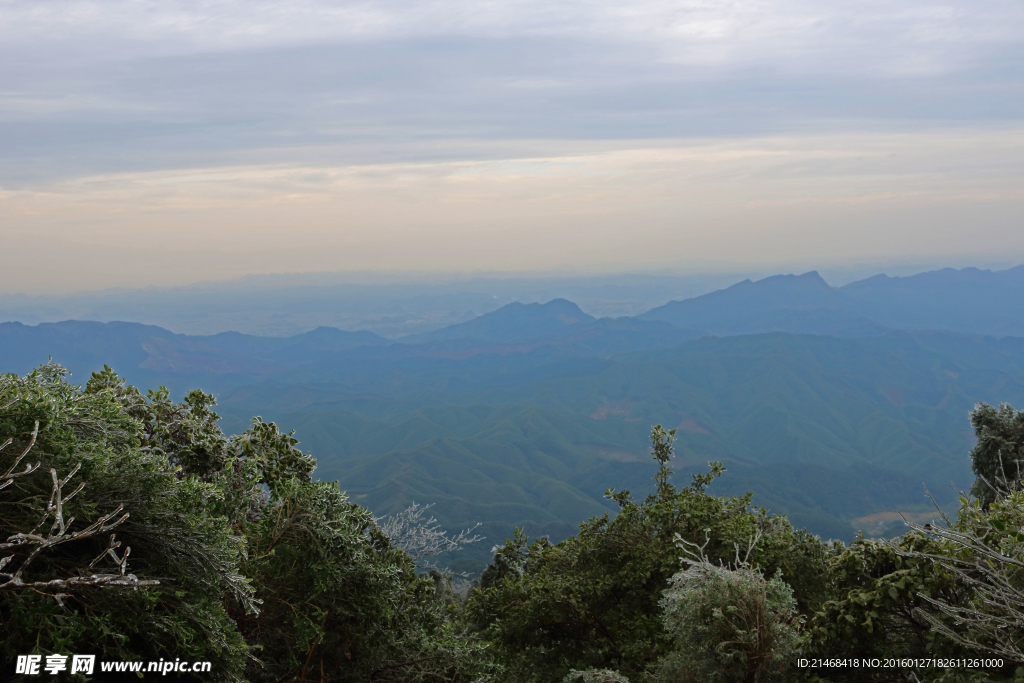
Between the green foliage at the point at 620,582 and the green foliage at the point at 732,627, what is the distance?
452cm

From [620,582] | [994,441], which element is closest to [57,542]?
[620,582]

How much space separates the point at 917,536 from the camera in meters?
10.3

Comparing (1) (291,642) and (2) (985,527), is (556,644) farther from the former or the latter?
(2) (985,527)

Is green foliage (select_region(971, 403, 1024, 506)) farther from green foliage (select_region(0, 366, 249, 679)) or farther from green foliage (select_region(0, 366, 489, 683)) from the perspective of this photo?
green foliage (select_region(0, 366, 249, 679))

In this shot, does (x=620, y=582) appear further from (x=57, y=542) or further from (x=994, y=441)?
(x=994, y=441)

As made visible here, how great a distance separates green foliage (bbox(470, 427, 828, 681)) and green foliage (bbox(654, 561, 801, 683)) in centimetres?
452

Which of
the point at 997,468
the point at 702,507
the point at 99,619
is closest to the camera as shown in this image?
the point at 99,619

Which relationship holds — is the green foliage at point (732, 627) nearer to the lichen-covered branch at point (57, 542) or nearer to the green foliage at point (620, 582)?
the green foliage at point (620, 582)

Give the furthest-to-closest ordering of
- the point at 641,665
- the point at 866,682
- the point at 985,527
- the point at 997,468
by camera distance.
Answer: the point at 997,468, the point at 641,665, the point at 866,682, the point at 985,527

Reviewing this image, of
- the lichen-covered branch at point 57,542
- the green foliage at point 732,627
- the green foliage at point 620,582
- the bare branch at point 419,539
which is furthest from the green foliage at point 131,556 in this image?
the green foliage at point 620,582

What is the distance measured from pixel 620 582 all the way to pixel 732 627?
→ 639 centimetres

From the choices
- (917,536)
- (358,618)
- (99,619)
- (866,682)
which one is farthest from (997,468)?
(99,619)

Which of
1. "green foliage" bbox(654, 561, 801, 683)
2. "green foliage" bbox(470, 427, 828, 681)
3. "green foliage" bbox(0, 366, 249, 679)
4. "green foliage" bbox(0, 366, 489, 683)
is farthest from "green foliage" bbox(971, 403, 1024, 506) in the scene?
"green foliage" bbox(0, 366, 249, 679)

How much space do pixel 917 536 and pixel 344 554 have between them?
329 inches
